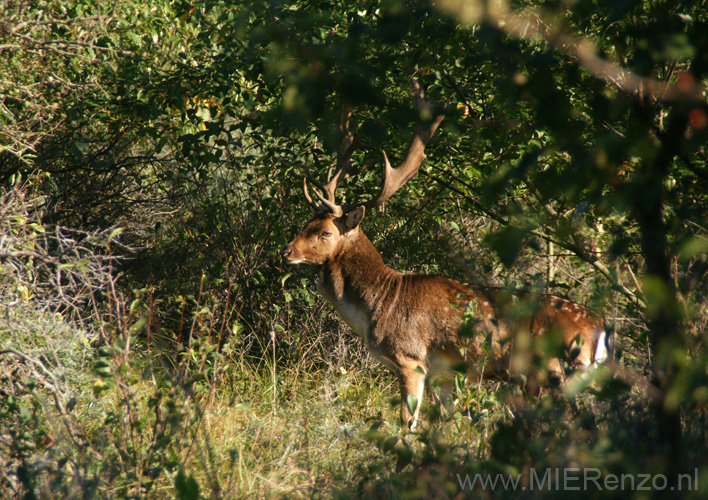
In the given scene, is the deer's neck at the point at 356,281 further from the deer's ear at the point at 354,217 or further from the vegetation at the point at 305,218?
the vegetation at the point at 305,218

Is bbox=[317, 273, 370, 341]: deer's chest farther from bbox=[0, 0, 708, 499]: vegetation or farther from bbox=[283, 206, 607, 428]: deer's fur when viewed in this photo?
bbox=[0, 0, 708, 499]: vegetation

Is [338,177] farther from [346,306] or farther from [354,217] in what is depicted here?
[346,306]

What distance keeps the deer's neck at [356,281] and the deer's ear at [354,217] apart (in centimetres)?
15

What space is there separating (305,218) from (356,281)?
1.29 m

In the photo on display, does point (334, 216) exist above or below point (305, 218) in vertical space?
below

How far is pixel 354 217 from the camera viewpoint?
6.02 meters

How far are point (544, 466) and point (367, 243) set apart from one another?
396cm

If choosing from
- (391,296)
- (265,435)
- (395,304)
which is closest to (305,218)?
(391,296)

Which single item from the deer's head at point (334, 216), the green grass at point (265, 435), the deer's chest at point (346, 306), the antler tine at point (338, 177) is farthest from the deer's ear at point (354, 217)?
the green grass at point (265, 435)

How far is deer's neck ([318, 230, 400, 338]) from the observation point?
19.3ft

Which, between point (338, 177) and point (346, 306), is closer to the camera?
point (346, 306)

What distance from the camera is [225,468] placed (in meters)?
4.04

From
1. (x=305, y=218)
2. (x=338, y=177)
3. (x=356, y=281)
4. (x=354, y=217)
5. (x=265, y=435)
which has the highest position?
(x=338, y=177)

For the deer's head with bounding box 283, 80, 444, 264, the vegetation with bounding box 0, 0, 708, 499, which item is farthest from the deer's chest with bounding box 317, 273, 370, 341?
the vegetation with bounding box 0, 0, 708, 499
